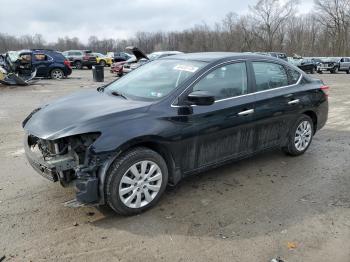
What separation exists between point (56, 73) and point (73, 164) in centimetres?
1951

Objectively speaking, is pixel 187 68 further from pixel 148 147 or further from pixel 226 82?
pixel 148 147

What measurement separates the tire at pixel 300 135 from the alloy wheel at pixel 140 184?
253 cm

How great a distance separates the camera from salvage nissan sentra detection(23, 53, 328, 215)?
351 cm

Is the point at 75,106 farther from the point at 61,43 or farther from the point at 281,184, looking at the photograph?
the point at 61,43

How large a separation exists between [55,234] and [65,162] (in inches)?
27.0

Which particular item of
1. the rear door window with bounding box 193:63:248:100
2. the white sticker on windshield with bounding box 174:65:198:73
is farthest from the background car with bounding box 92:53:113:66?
the rear door window with bounding box 193:63:248:100

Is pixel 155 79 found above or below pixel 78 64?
above

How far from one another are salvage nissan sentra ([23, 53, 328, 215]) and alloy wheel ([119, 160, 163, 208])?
1 centimetres

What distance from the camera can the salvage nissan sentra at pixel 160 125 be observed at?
3.51 meters

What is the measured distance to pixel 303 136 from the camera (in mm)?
5668

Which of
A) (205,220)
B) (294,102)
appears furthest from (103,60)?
(205,220)

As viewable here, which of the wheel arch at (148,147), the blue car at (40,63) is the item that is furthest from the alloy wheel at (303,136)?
the blue car at (40,63)

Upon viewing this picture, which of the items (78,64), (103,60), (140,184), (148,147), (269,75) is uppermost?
(269,75)

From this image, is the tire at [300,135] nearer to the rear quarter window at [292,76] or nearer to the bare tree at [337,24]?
the rear quarter window at [292,76]
